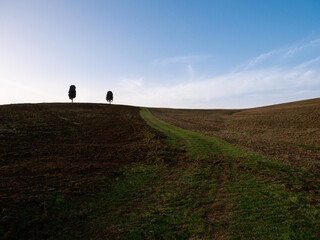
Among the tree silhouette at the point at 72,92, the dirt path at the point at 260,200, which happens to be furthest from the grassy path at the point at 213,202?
the tree silhouette at the point at 72,92

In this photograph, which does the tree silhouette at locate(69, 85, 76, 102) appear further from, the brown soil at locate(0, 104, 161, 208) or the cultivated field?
the cultivated field

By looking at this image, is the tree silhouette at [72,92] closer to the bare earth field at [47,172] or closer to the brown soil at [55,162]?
the brown soil at [55,162]

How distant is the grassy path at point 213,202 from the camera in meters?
5.94

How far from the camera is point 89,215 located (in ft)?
22.4

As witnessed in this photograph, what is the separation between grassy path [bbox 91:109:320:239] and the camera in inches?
234

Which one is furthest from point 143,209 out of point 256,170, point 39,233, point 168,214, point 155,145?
point 155,145

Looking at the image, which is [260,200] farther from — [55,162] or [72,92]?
[72,92]

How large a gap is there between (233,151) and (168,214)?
11676mm

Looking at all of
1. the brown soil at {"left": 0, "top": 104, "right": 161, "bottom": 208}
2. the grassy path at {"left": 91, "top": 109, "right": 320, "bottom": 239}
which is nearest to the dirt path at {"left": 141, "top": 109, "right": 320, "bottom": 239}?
the grassy path at {"left": 91, "top": 109, "right": 320, "bottom": 239}

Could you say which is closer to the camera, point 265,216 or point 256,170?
point 265,216

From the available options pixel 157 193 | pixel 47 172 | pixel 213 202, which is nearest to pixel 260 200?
pixel 213 202

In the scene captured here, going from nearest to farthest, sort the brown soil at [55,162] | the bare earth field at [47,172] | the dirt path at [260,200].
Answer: the dirt path at [260,200] < the bare earth field at [47,172] < the brown soil at [55,162]

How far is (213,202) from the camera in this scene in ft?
25.6

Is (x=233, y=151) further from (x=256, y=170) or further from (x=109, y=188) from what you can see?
(x=109, y=188)
